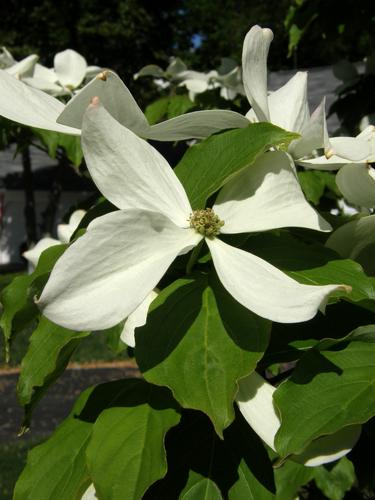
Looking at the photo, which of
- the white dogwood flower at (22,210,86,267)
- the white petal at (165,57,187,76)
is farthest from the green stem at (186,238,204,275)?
the white petal at (165,57,187,76)

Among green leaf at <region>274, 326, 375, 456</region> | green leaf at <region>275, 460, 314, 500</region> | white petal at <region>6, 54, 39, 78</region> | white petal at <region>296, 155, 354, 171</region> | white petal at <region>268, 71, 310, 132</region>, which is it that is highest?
white petal at <region>268, 71, 310, 132</region>

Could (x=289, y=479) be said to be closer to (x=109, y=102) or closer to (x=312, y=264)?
(x=312, y=264)

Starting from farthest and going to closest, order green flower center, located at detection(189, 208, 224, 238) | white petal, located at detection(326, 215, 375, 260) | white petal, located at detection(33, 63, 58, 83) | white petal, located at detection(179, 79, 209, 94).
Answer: white petal, located at detection(179, 79, 209, 94)
white petal, located at detection(33, 63, 58, 83)
white petal, located at detection(326, 215, 375, 260)
green flower center, located at detection(189, 208, 224, 238)

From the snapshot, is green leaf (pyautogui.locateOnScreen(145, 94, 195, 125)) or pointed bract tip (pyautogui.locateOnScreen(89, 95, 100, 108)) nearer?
pointed bract tip (pyautogui.locateOnScreen(89, 95, 100, 108))

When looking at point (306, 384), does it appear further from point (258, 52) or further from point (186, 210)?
point (258, 52)

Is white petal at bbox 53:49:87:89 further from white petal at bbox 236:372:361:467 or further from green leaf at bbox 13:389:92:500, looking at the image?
white petal at bbox 236:372:361:467

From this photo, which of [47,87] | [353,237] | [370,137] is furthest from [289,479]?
[47,87]
